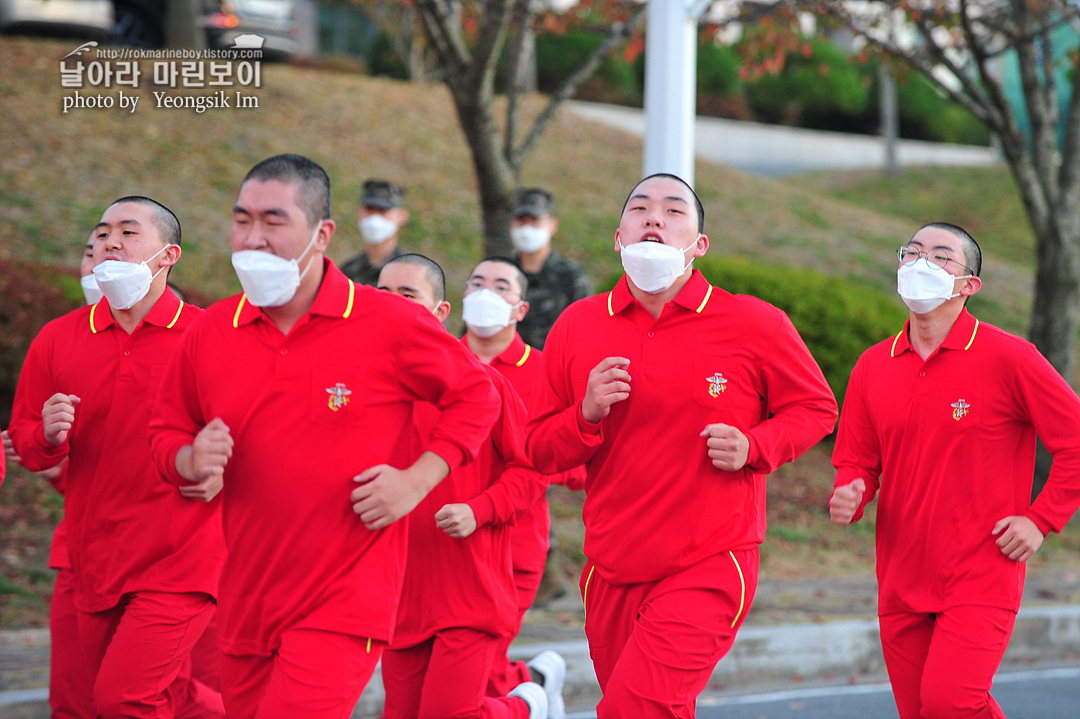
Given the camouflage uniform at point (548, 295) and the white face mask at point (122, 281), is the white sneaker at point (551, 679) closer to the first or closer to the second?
the camouflage uniform at point (548, 295)

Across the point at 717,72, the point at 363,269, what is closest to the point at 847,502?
the point at 363,269

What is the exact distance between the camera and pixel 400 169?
19438 mm

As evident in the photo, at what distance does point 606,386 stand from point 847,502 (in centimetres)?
132

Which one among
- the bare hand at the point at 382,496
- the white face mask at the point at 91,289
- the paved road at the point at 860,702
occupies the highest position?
the white face mask at the point at 91,289

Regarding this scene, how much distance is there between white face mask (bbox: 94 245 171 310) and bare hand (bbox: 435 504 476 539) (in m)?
1.53

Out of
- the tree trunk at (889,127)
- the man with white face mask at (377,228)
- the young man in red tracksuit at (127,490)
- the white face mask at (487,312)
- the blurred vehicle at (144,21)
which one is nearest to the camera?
the young man in red tracksuit at (127,490)

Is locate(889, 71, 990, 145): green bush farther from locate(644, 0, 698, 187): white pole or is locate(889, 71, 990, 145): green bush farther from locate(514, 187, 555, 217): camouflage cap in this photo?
locate(514, 187, 555, 217): camouflage cap

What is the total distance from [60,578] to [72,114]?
46.5ft

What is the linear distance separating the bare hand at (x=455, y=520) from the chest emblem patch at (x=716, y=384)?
3.46ft

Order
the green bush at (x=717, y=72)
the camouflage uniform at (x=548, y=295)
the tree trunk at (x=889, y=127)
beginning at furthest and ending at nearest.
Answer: the green bush at (x=717, y=72) → the tree trunk at (x=889, y=127) → the camouflage uniform at (x=548, y=295)

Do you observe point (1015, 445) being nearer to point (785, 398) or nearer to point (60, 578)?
point (785, 398)

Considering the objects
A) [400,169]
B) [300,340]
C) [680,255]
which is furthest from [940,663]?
[400,169]

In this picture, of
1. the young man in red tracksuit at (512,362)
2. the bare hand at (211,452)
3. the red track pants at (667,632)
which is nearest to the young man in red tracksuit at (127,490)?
the bare hand at (211,452)

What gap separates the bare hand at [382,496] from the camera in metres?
3.54
